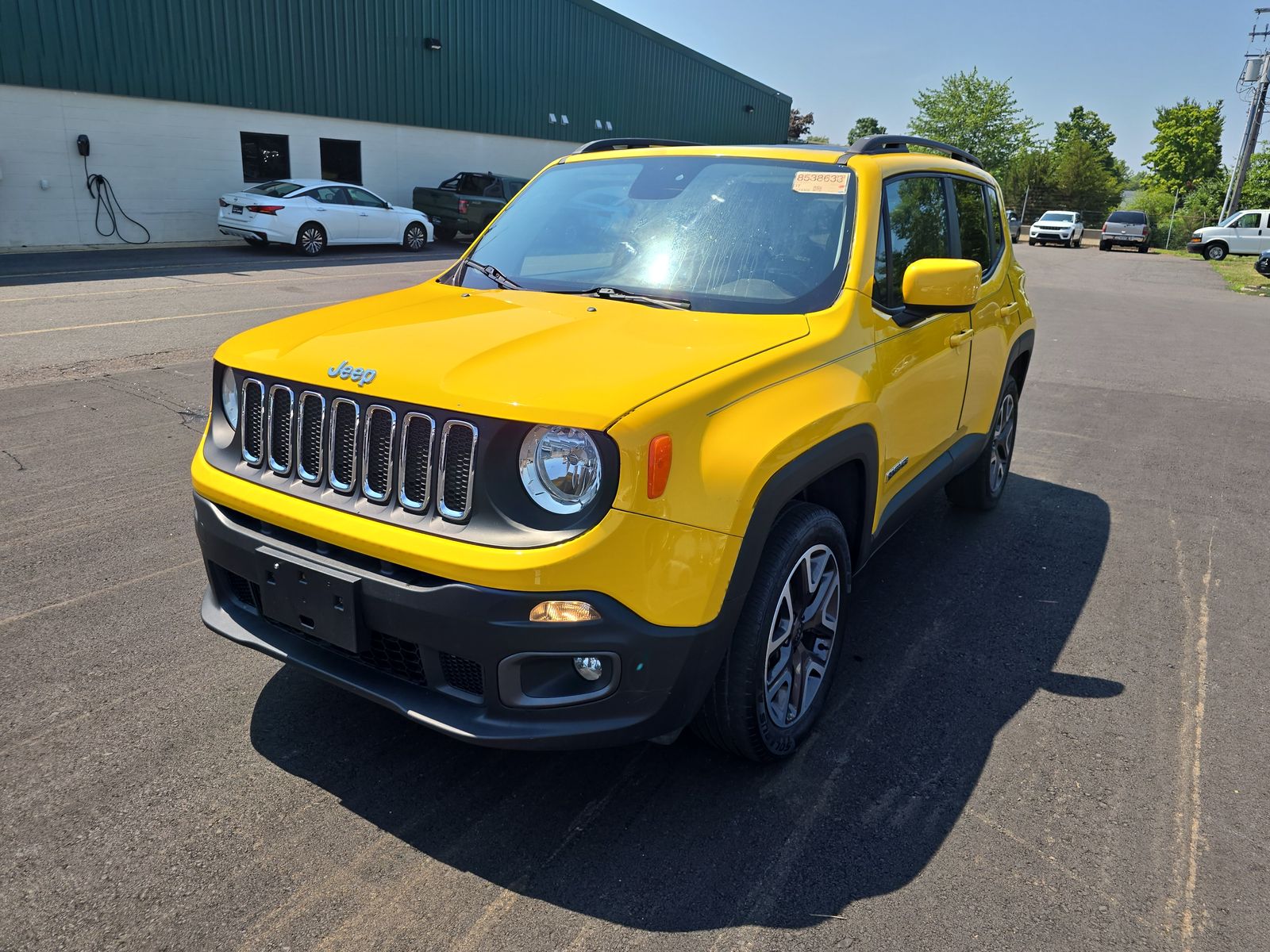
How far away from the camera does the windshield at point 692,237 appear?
3232mm

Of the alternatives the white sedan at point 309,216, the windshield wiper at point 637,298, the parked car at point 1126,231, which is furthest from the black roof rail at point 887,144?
the parked car at point 1126,231

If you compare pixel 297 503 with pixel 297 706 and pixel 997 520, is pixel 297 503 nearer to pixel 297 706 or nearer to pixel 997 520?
pixel 297 706

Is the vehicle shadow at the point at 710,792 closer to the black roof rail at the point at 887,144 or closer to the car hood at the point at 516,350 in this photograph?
the car hood at the point at 516,350

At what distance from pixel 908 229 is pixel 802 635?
5.83 ft

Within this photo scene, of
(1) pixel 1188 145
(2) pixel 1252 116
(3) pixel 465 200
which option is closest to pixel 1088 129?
(1) pixel 1188 145

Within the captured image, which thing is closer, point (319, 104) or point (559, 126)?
point (319, 104)

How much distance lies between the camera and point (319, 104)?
2250 centimetres

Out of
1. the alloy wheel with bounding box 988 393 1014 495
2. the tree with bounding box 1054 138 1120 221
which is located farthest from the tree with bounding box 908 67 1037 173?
the alloy wheel with bounding box 988 393 1014 495

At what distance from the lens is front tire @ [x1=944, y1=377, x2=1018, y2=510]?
17.1 ft

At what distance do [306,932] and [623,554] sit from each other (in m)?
1.20

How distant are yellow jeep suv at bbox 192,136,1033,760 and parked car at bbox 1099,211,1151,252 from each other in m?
42.2

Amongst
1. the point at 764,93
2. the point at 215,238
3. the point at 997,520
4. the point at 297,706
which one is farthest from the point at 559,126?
the point at 297,706

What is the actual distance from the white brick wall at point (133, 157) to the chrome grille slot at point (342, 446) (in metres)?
18.8

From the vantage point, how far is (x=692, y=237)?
11.2ft
